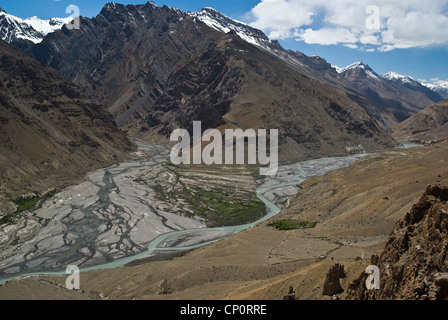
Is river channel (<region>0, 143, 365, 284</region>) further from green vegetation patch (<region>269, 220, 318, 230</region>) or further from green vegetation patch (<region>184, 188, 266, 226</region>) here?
green vegetation patch (<region>269, 220, 318, 230</region>)

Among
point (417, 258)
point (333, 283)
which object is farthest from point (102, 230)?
point (417, 258)

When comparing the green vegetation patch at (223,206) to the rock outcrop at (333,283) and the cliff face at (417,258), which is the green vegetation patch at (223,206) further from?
the cliff face at (417,258)

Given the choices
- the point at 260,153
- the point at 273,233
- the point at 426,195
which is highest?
the point at 260,153

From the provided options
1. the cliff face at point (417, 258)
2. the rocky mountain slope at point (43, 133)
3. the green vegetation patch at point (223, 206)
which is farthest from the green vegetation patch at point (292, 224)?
the rocky mountain slope at point (43, 133)

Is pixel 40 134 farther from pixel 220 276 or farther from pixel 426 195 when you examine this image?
pixel 426 195

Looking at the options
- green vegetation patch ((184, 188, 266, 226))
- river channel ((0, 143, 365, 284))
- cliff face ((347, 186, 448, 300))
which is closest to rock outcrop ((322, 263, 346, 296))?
cliff face ((347, 186, 448, 300))

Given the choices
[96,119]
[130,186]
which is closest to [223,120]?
[96,119]

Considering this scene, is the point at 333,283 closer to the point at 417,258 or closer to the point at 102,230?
the point at 417,258
